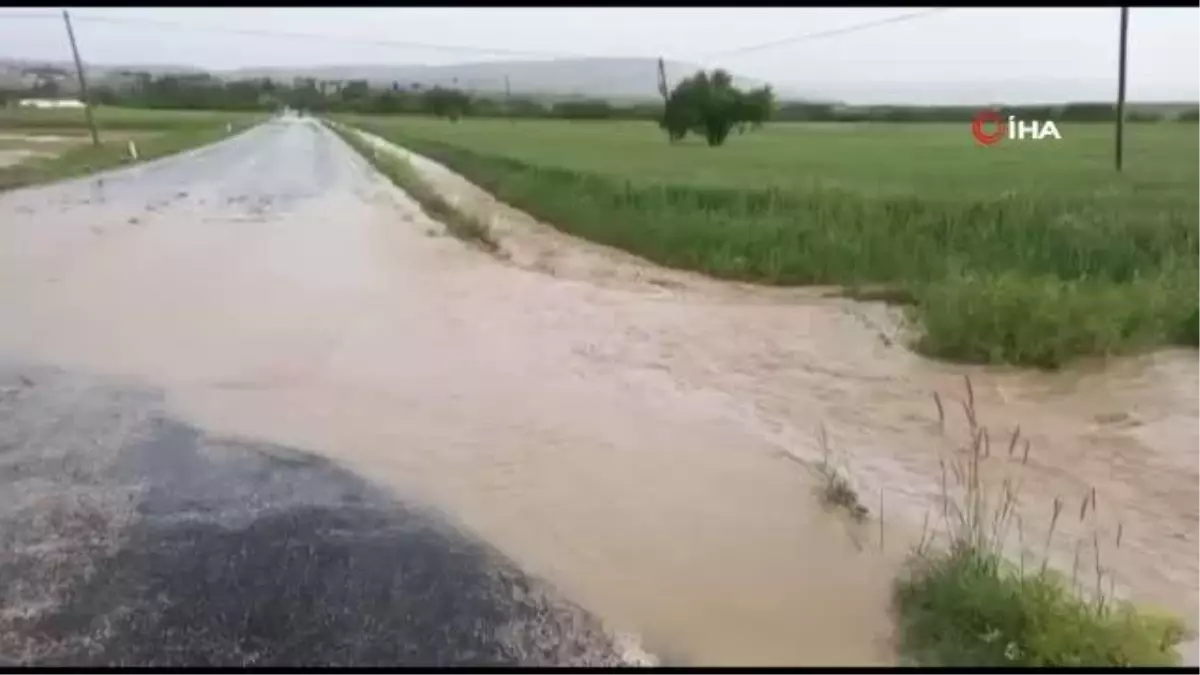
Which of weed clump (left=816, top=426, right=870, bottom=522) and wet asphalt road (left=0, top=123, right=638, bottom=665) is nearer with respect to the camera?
wet asphalt road (left=0, top=123, right=638, bottom=665)

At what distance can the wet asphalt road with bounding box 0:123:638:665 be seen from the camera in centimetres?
386

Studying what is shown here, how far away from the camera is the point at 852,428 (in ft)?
21.6

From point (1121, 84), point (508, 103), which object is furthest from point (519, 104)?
point (1121, 84)

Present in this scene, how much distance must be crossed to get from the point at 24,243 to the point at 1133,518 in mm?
14110

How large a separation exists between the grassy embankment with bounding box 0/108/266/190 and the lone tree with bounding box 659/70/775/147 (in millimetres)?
14728

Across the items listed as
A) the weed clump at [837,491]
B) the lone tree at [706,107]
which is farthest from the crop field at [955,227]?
the lone tree at [706,107]

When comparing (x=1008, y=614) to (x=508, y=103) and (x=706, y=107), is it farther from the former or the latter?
(x=508, y=103)

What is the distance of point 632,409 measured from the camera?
7059 mm

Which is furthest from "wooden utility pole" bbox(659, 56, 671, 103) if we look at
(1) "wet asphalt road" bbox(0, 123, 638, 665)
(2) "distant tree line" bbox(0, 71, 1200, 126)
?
(1) "wet asphalt road" bbox(0, 123, 638, 665)

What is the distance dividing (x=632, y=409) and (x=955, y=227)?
5.17m

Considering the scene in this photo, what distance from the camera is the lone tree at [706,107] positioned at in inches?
1293

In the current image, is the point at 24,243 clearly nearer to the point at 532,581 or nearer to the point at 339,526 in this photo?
the point at 339,526

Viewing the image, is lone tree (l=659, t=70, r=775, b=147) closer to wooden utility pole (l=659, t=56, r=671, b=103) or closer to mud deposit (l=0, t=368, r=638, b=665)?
wooden utility pole (l=659, t=56, r=671, b=103)

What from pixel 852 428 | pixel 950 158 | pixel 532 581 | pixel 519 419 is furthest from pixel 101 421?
pixel 950 158
